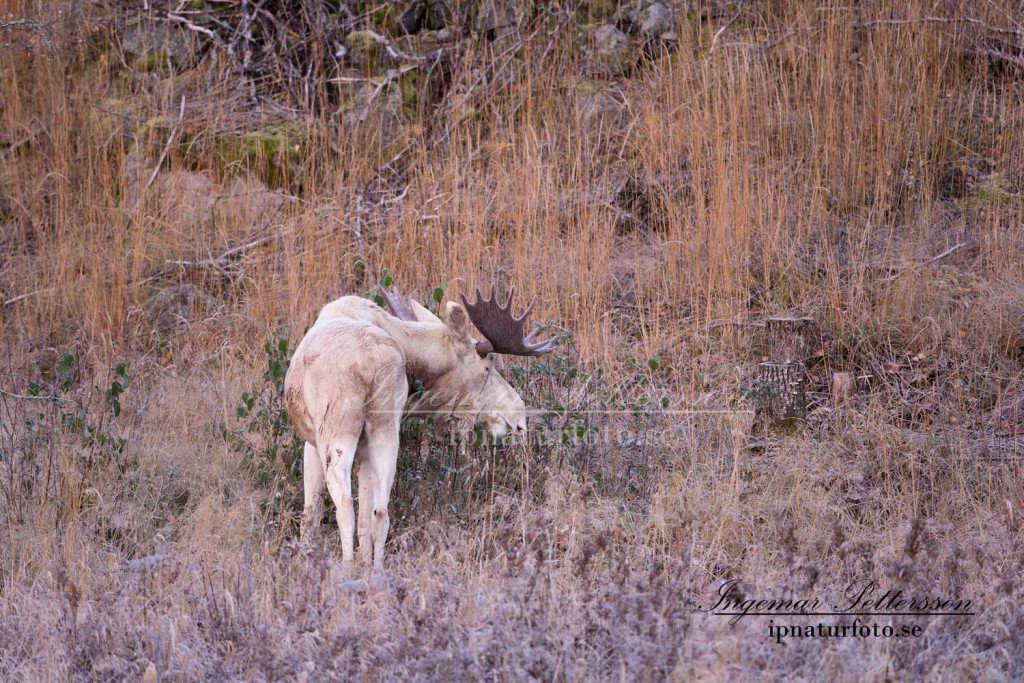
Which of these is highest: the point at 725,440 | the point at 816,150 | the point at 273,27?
the point at 273,27

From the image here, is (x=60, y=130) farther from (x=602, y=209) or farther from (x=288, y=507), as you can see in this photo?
(x=288, y=507)

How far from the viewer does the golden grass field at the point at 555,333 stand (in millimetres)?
3379

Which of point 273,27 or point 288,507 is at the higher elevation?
point 273,27

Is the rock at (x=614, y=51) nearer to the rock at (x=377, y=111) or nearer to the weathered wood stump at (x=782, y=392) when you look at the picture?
the rock at (x=377, y=111)

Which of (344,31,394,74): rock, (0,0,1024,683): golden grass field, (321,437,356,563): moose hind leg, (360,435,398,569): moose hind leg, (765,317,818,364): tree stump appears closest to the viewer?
(0,0,1024,683): golden grass field

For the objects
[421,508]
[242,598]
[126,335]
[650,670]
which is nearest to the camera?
[650,670]

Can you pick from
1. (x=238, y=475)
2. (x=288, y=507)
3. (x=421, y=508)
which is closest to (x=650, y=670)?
(x=421, y=508)

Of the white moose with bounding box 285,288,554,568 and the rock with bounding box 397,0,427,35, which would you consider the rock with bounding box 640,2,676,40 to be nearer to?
the rock with bounding box 397,0,427,35

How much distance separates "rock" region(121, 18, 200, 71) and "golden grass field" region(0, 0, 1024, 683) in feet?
0.34

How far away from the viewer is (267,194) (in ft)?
26.9

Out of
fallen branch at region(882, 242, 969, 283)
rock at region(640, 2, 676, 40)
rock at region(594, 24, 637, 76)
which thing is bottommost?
fallen branch at region(882, 242, 969, 283)

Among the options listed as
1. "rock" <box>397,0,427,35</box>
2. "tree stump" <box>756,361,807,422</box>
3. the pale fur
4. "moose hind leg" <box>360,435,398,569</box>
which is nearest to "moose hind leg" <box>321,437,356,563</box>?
the pale fur

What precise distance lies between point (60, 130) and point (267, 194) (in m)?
1.94

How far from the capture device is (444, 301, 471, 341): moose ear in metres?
4.12
